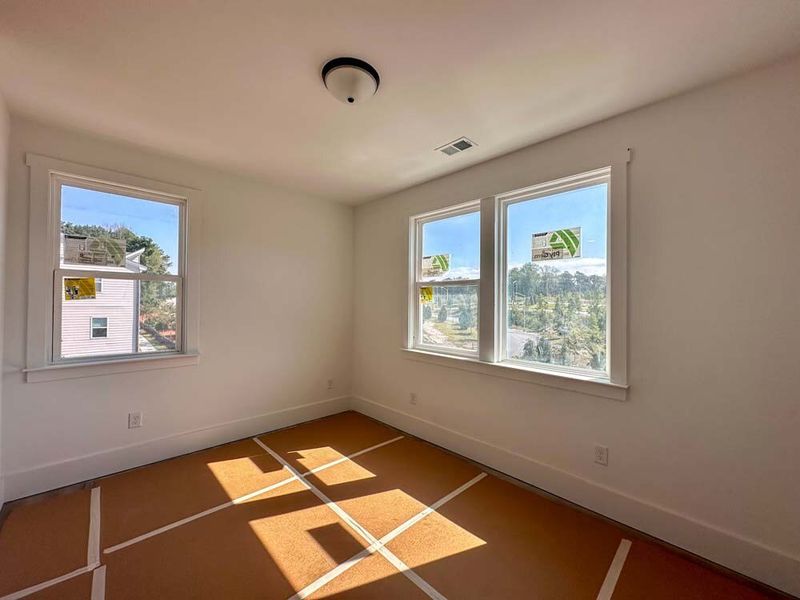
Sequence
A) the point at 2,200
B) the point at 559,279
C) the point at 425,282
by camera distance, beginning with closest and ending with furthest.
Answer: the point at 2,200, the point at 559,279, the point at 425,282

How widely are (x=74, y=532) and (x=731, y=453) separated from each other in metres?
3.71

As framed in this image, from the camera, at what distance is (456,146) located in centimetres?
262

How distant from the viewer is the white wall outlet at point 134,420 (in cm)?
268

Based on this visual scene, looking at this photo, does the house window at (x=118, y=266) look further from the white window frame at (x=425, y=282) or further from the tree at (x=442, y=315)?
the tree at (x=442, y=315)

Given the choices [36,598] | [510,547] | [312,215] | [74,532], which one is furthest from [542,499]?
[312,215]

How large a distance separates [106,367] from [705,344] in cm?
406

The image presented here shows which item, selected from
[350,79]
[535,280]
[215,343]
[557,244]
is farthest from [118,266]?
[557,244]

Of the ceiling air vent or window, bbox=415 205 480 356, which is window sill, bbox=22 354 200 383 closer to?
window, bbox=415 205 480 356

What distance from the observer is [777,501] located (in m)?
1.65

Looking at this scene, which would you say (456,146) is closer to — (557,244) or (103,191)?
(557,244)

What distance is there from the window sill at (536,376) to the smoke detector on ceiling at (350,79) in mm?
2172

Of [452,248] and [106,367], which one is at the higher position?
[452,248]

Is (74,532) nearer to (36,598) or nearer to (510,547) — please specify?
(36,598)

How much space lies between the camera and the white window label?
2427mm
